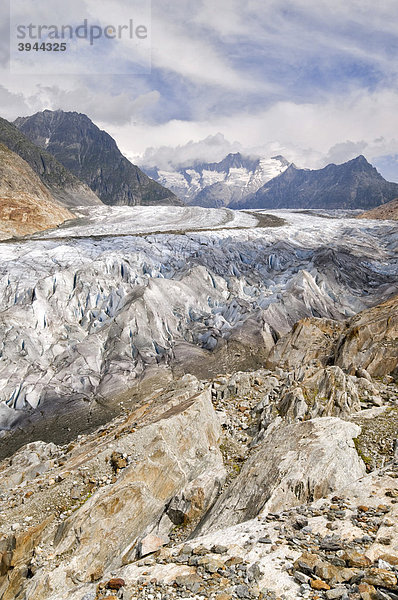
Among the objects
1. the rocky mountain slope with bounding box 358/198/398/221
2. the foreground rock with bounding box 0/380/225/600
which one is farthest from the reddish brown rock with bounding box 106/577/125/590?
the rocky mountain slope with bounding box 358/198/398/221

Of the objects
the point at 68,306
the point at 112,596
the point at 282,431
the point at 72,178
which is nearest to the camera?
the point at 112,596

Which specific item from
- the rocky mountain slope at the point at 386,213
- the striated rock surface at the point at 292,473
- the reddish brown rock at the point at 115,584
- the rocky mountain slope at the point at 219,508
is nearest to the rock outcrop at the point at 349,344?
the rocky mountain slope at the point at 219,508

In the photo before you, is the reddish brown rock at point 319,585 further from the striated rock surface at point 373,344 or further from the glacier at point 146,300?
the glacier at point 146,300

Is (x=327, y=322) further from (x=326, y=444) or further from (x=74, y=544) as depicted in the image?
(x=74, y=544)

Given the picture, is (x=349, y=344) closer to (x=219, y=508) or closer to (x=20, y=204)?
(x=219, y=508)

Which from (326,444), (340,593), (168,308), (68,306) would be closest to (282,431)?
(326,444)
